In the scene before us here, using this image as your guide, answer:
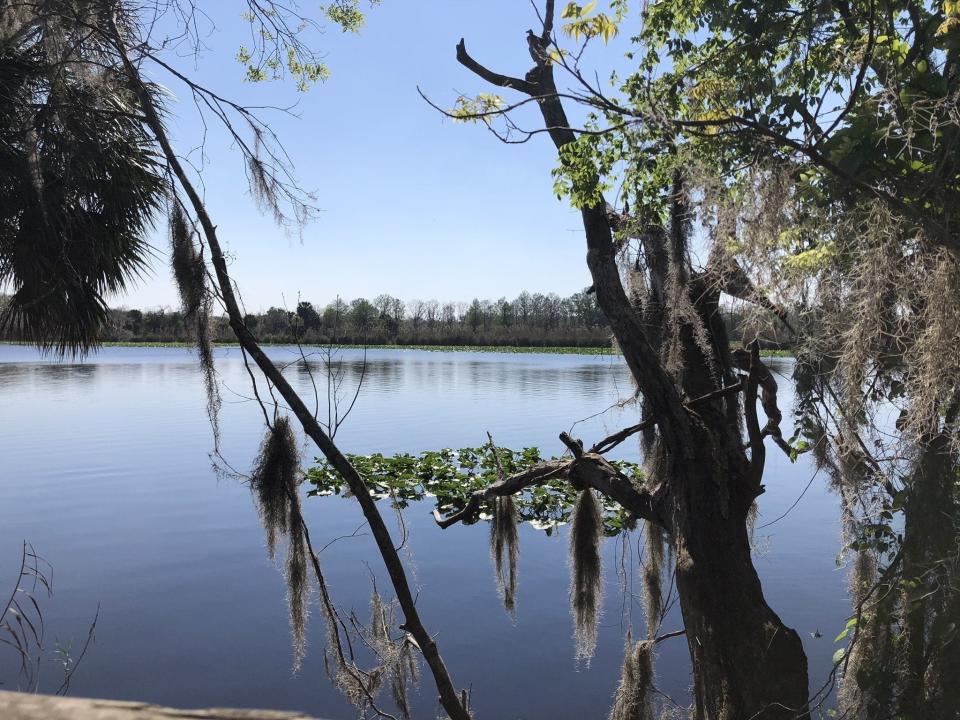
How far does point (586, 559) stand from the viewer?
4852 millimetres

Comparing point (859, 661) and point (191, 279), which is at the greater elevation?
point (191, 279)

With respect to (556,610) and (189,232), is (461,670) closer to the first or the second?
(556,610)

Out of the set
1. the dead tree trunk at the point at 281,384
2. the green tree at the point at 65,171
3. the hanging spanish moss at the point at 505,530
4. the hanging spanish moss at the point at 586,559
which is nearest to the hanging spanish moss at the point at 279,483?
the dead tree trunk at the point at 281,384

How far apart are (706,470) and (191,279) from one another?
2.84 m

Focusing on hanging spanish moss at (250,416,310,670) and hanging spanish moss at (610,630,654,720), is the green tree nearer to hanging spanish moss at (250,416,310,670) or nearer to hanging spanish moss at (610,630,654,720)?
hanging spanish moss at (250,416,310,670)

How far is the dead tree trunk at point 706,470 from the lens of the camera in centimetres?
369

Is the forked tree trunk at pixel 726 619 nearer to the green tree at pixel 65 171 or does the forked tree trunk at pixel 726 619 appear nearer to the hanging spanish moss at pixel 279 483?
the hanging spanish moss at pixel 279 483

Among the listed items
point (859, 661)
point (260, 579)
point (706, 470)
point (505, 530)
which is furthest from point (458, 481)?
point (859, 661)

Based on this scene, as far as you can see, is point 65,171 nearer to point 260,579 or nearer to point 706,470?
point 706,470

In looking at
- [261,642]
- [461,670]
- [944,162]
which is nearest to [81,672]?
[261,642]

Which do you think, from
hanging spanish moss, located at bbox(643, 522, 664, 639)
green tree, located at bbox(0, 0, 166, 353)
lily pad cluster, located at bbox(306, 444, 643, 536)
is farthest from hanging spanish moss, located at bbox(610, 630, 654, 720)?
lily pad cluster, located at bbox(306, 444, 643, 536)

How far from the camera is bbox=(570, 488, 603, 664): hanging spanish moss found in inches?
191

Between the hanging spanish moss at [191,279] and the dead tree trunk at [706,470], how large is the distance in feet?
6.37

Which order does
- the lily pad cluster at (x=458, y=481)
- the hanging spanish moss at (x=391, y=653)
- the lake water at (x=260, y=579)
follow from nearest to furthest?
1. the hanging spanish moss at (x=391, y=653)
2. the lake water at (x=260, y=579)
3. the lily pad cluster at (x=458, y=481)
